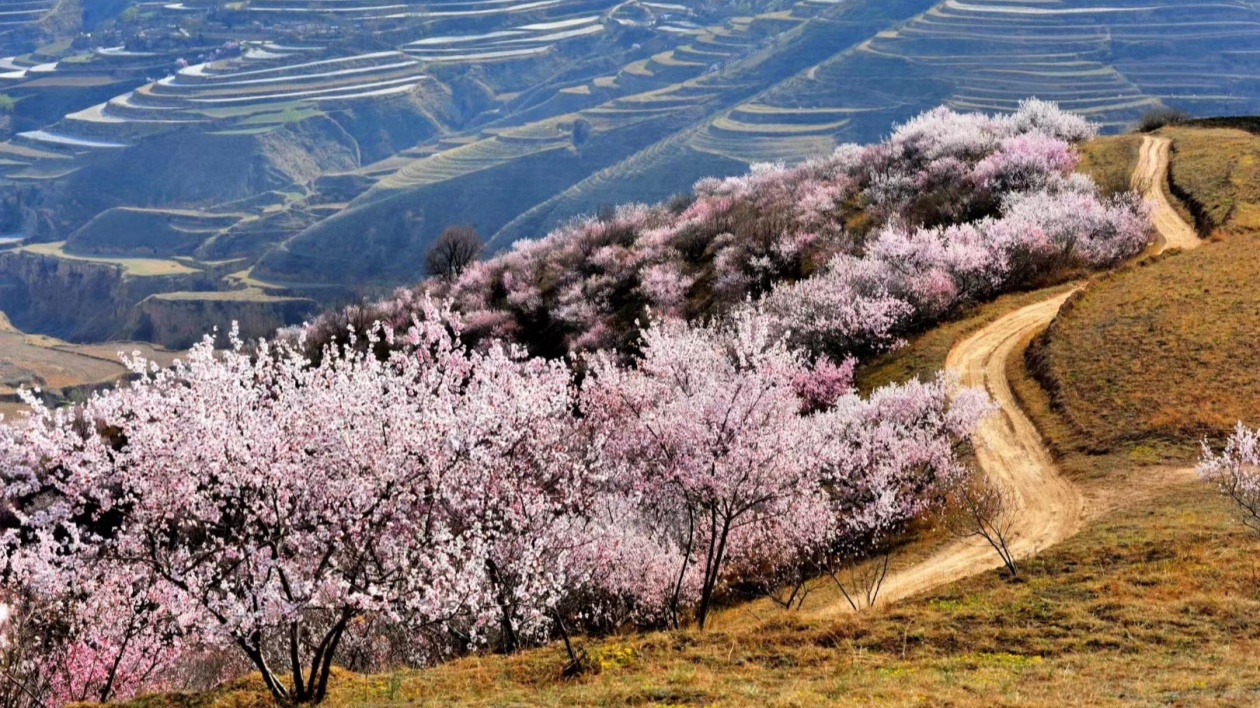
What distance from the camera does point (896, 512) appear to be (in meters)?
32.1

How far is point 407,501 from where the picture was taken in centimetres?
1709

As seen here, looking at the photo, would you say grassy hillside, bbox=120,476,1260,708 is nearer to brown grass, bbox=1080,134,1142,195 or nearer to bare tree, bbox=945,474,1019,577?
bare tree, bbox=945,474,1019,577

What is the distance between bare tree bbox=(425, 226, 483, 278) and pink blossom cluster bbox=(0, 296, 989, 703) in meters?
60.0

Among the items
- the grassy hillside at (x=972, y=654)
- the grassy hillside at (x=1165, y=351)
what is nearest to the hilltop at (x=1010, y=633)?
the grassy hillside at (x=972, y=654)

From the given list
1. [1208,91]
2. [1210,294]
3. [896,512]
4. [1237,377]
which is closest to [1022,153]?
[1210,294]

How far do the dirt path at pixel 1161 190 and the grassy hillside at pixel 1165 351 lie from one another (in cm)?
162

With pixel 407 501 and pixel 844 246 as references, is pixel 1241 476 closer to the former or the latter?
pixel 407 501

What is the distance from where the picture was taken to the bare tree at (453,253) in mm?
91562

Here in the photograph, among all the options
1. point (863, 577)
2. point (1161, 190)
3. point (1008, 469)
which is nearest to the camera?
point (863, 577)

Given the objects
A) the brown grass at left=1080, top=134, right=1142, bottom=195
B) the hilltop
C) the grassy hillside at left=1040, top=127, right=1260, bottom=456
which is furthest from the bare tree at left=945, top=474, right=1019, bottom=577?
the brown grass at left=1080, top=134, right=1142, bottom=195

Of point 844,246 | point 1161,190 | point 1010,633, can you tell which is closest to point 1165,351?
point 1010,633

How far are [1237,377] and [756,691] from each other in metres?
27.1

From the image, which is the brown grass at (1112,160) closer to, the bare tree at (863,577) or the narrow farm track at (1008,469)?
the narrow farm track at (1008,469)

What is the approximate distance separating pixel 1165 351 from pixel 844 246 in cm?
2655
